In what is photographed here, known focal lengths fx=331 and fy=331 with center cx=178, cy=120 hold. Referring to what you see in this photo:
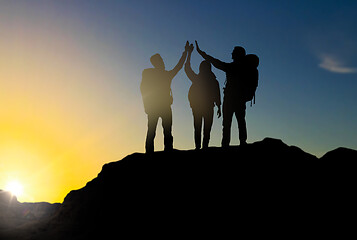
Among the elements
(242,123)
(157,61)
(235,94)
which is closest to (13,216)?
(157,61)

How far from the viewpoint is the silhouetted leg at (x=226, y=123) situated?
11852mm

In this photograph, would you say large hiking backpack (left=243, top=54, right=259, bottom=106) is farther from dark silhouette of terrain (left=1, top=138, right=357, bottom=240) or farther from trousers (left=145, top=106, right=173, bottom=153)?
trousers (left=145, top=106, right=173, bottom=153)

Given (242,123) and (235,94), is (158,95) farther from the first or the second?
(242,123)

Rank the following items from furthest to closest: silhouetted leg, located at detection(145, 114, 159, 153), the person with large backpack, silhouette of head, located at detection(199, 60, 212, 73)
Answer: silhouette of head, located at detection(199, 60, 212, 73) < silhouetted leg, located at detection(145, 114, 159, 153) < the person with large backpack

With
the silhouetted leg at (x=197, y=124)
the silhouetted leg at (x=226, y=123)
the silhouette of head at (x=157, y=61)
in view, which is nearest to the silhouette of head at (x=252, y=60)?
the silhouetted leg at (x=226, y=123)

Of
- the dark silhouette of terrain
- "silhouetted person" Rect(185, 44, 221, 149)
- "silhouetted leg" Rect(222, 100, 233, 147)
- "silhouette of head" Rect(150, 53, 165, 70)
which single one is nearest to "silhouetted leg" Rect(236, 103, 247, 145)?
"silhouetted leg" Rect(222, 100, 233, 147)

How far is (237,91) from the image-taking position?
38.4ft

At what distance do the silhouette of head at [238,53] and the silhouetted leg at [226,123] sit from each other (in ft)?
5.29

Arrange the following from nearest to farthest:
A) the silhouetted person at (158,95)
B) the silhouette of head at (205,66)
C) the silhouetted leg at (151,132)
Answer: the silhouetted person at (158,95) → the silhouetted leg at (151,132) → the silhouette of head at (205,66)

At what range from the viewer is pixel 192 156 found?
462 inches

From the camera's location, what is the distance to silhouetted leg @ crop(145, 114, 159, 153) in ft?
40.1

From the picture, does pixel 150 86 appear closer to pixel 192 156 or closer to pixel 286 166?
pixel 192 156

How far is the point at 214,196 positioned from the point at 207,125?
3.25 meters

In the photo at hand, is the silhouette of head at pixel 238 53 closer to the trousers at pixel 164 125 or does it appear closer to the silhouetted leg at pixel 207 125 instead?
the silhouetted leg at pixel 207 125
